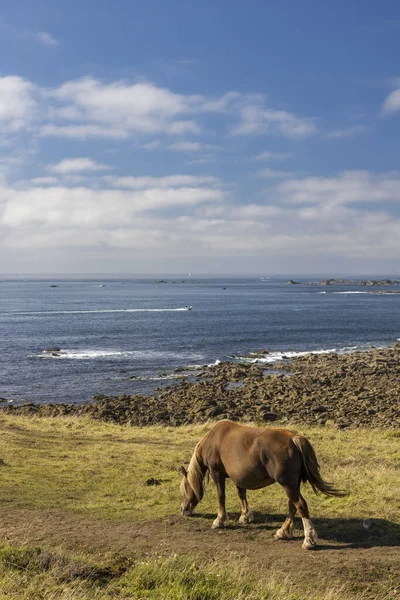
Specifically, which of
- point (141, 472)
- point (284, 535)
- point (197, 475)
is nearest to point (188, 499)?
point (197, 475)

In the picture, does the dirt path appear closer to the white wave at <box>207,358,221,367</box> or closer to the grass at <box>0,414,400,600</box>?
the grass at <box>0,414,400,600</box>

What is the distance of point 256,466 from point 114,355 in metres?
51.2

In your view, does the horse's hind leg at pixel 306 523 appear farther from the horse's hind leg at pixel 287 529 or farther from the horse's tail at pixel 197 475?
the horse's tail at pixel 197 475

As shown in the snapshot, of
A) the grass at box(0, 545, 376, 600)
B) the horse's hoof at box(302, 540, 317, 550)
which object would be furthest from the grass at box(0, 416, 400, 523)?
the grass at box(0, 545, 376, 600)

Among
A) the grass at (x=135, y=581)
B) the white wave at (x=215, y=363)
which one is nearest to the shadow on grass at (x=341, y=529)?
the grass at (x=135, y=581)

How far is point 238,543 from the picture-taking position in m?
10.6

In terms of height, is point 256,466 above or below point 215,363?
above

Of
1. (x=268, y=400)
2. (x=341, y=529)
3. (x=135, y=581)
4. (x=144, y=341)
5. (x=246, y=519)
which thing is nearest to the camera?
(x=135, y=581)

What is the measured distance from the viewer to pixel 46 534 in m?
11.1

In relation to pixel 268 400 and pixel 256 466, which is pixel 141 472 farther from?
pixel 268 400

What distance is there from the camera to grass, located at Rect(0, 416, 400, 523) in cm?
1283

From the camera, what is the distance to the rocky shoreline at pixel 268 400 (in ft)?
105

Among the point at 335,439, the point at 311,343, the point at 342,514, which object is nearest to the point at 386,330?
the point at 311,343

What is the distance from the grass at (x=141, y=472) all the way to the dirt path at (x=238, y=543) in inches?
33.7
